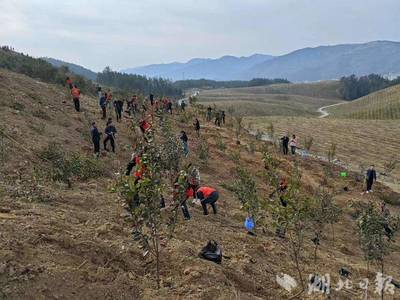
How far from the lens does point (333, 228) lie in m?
16.6

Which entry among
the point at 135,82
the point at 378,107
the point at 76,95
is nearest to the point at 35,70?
the point at 76,95

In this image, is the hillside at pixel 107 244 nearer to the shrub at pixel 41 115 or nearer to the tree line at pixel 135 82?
the shrub at pixel 41 115

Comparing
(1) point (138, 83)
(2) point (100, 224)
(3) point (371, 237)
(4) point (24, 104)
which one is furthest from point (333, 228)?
(1) point (138, 83)

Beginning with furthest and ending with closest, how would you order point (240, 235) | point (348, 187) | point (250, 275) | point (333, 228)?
point (348, 187)
point (333, 228)
point (240, 235)
point (250, 275)

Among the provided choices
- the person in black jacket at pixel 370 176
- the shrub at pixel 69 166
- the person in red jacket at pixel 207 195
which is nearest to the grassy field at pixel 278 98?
the person in black jacket at pixel 370 176

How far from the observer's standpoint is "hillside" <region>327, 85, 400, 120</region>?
268 feet

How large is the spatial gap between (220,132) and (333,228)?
14870 mm

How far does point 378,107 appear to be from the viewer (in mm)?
88188

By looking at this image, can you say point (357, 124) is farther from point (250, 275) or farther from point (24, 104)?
point (250, 275)

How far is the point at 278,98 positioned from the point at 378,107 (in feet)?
181

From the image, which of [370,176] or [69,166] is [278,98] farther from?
[69,166]

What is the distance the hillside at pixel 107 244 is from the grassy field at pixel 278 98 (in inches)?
3281

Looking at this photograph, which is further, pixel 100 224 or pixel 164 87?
pixel 164 87

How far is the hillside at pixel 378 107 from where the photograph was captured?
8170cm
